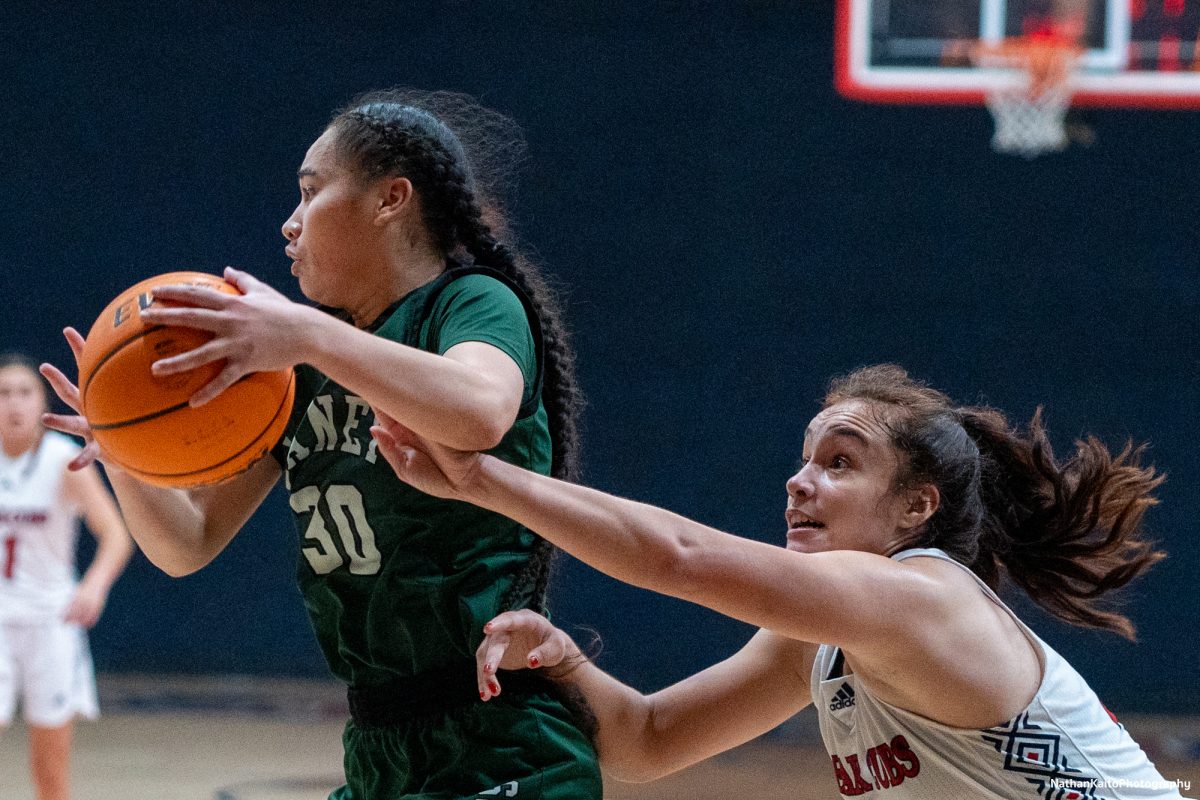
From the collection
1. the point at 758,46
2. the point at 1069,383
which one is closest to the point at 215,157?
the point at 758,46

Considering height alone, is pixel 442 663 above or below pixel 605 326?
above

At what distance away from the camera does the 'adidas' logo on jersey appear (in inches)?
96.6

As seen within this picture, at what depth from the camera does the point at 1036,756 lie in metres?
2.28

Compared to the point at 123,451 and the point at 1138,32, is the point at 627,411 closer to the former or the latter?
the point at 1138,32

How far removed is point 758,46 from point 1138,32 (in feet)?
6.37

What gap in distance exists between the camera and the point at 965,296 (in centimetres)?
753

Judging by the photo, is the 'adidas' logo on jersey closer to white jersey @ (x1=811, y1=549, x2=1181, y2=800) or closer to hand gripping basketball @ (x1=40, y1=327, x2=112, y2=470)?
white jersey @ (x1=811, y1=549, x2=1181, y2=800)

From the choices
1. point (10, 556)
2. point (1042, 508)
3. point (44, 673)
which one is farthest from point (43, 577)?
point (1042, 508)

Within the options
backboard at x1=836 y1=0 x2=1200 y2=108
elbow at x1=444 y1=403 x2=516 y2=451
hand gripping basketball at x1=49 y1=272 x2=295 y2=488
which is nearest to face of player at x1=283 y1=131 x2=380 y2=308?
hand gripping basketball at x1=49 y1=272 x2=295 y2=488

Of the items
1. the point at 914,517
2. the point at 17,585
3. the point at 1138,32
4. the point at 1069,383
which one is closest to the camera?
the point at 914,517

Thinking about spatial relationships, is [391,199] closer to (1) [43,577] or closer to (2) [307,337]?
(2) [307,337]

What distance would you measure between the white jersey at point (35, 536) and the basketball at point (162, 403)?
153 inches

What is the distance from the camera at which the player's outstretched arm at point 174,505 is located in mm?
2256

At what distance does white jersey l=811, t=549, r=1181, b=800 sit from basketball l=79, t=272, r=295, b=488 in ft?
3.56
